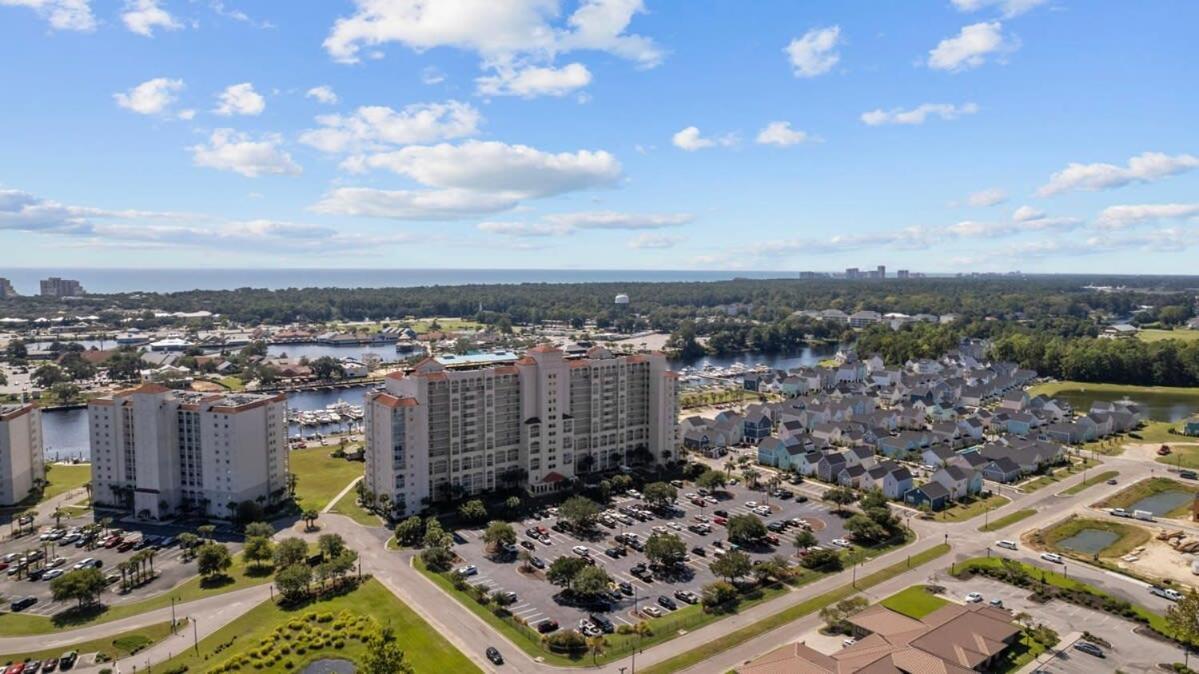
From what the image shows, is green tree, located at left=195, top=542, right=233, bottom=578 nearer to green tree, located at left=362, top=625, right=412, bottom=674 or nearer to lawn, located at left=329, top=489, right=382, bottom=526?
lawn, located at left=329, top=489, right=382, bottom=526

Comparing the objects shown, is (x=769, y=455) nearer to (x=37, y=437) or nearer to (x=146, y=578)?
(x=146, y=578)

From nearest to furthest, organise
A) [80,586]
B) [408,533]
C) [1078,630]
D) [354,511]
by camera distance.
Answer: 1. [1078,630]
2. [80,586]
3. [408,533]
4. [354,511]

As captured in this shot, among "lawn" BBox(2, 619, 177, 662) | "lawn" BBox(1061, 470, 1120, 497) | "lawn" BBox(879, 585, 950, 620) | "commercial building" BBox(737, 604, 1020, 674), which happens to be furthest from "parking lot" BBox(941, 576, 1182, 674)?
"lawn" BBox(2, 619, 177, 662)

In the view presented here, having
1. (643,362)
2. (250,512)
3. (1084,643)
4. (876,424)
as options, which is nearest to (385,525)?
(250,512)

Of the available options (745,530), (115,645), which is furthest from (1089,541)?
(115,645)

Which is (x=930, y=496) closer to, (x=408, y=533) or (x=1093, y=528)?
(x=1093, y=528)

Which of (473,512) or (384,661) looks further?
(473,512)
